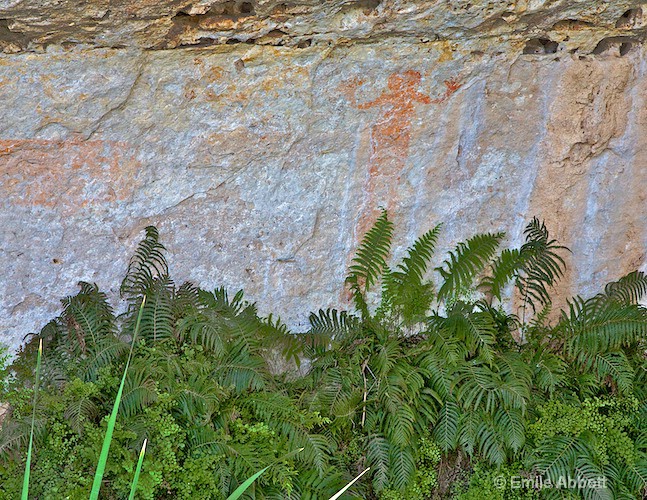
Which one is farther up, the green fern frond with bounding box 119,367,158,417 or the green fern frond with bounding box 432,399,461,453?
the green fern frond with bounding box 119,367,158,417

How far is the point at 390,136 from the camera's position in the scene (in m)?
4.83

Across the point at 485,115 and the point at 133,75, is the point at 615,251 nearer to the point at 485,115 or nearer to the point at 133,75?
the point at 485,115

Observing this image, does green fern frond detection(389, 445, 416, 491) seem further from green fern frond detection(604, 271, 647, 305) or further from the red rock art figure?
green fern frond detection(604, 271, 647, 305)

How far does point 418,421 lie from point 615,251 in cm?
205

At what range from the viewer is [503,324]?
16.1 ft

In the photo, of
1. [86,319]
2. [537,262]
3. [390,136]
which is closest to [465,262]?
[537,262]

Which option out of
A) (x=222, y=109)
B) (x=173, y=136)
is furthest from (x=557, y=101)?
(x=173, y=136)

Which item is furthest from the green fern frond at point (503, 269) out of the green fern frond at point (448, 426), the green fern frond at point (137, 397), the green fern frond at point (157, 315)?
the green fern frond at point (137, 397)

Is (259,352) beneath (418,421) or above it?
above

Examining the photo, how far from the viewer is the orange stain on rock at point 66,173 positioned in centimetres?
439

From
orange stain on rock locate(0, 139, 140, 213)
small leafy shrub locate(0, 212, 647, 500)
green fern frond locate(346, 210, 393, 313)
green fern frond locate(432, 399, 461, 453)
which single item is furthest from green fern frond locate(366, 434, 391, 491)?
orange stain on rock locate(0, 139, 140, 213)

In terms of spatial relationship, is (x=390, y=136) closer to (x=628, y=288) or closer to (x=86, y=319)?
(x=628, y=288)

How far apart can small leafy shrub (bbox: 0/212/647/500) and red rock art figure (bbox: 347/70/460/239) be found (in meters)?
0.15

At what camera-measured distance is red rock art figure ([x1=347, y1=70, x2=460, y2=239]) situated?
4.74 meters
